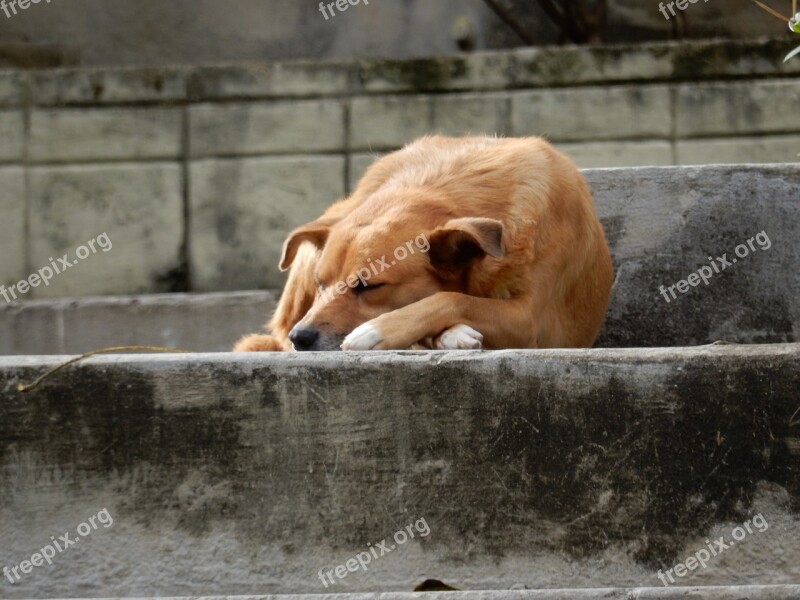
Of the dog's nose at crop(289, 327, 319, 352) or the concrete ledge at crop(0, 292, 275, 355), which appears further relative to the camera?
the concrete ledge at crop(0, 292, 275, 355)

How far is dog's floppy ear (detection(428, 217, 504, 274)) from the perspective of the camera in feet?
13.6

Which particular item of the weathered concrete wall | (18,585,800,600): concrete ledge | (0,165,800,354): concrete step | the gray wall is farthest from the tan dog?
the gray wall

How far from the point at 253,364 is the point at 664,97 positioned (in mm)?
6044

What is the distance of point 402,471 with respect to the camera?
298cm

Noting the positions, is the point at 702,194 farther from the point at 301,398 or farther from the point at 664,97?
the point at 664,97

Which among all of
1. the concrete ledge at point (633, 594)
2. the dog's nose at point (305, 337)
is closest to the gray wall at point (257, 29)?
the dog's nose at point (305, 337)

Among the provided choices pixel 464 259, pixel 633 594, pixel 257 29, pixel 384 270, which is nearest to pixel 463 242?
pixel 464 259

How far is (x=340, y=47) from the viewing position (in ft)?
36.0

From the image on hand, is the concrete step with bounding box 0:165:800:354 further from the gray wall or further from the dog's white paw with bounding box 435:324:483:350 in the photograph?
the gray wall

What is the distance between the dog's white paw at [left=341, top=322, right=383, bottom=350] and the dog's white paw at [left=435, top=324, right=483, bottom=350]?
240mm

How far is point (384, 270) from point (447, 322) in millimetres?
318

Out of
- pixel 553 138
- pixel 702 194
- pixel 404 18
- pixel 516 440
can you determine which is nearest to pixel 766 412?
pixel 516 440

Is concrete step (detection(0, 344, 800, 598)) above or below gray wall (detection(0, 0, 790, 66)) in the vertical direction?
below

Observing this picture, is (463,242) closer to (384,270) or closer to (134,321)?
(384,270)
